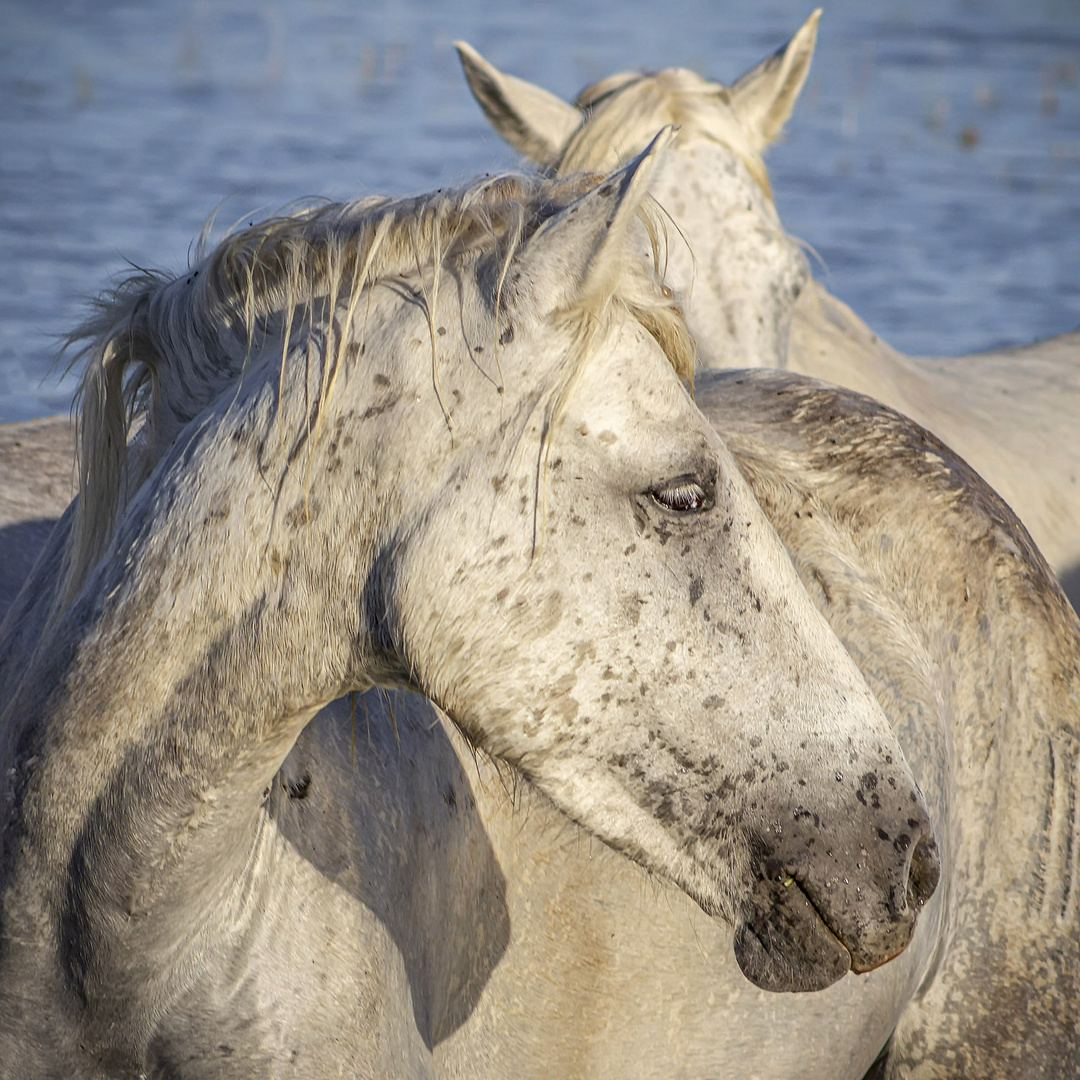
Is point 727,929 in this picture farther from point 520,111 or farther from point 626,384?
point 520,111

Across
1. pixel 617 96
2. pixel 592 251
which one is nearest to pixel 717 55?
pixel 617 96

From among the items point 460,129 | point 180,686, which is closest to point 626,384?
point 180,686

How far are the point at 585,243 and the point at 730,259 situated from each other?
2.73 metres

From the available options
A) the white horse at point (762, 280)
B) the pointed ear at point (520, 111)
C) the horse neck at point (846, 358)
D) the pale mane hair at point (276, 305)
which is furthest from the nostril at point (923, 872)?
the pointed ear at point (520, 111)

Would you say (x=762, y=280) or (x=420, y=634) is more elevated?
(x=420, y=634)

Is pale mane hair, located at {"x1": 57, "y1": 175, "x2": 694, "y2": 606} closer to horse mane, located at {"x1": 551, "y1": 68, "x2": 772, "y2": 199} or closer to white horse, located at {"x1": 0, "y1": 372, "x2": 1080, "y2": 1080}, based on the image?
white horse, located at {"x1": 0, "y1": 372, "x2": 1080, "y2": 1080}

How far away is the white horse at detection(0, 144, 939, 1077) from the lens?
172 cm

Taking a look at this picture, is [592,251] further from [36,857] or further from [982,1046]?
[982,1046]

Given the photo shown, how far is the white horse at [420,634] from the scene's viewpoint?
5.64 feet

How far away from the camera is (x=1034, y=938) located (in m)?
2.80

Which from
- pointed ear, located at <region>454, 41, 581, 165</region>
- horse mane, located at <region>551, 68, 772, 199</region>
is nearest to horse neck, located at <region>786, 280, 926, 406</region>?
horse mane, located at <region>551, 68, 772, 199</region>

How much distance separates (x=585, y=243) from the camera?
5.55ft

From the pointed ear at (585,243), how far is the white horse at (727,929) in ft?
2.21

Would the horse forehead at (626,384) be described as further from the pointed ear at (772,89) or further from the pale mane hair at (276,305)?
the pointed ear at (772,89)
